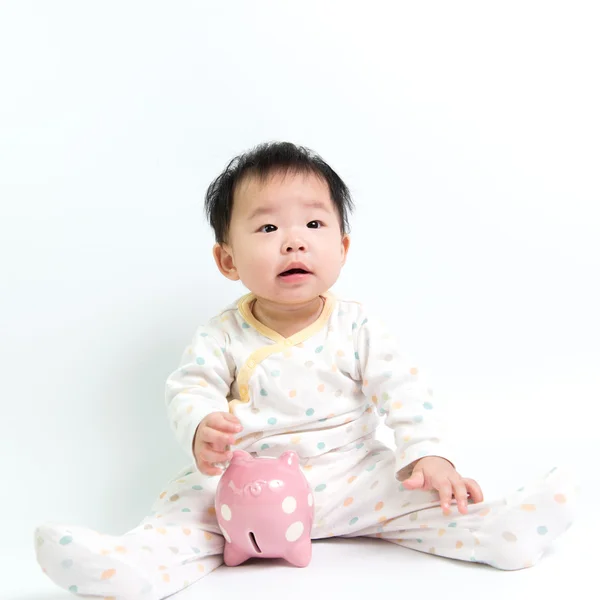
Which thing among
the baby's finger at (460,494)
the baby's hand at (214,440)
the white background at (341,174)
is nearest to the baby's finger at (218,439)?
the baby's hand at (214,440)

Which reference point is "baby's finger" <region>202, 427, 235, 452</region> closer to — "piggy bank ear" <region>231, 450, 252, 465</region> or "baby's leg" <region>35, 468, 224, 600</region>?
"piggy bank ear" <region>231, 450, 252, 465</region>

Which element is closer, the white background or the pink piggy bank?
the pink piggy bank

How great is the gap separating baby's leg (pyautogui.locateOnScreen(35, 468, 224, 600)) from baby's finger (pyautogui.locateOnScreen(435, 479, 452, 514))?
0.37m

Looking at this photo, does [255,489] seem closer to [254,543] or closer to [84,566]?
[254,543]

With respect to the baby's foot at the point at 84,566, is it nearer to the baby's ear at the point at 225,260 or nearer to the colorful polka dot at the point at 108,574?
the colorful polka dot at the point at 108,574

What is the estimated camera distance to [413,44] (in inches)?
84.0

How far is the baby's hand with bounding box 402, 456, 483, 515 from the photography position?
51.3 inches

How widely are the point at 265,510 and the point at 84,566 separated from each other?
0.28 m

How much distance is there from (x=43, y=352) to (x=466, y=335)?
101 cm

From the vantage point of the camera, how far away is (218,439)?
52.6 inches

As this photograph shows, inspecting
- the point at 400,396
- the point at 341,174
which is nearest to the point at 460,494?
the point at 400,396

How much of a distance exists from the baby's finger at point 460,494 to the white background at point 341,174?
0.54 metres

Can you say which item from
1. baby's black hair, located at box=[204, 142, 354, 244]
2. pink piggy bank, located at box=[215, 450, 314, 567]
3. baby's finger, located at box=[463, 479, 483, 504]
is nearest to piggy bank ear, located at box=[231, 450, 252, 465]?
pink piggy bank, located at box=[215, 450, 314, 567]

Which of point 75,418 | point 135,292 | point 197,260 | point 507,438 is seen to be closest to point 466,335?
point 507,438
